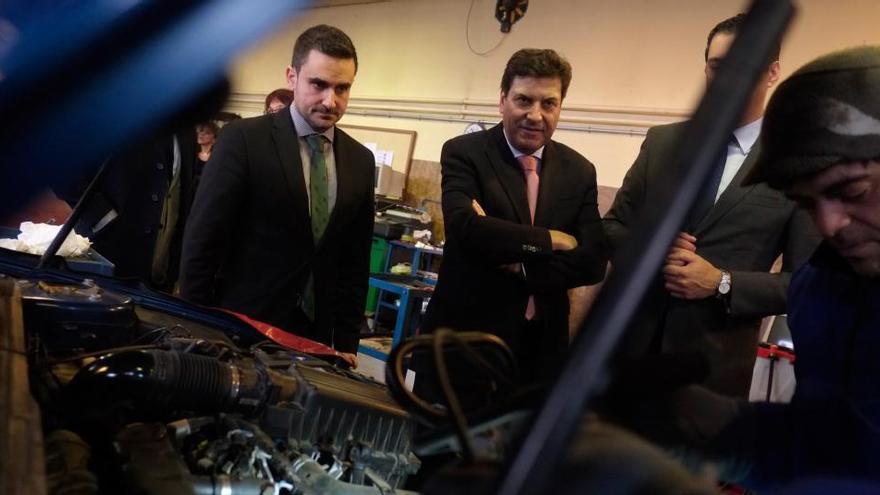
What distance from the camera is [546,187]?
208 centimetres

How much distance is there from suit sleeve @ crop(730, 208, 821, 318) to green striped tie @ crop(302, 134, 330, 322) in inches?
50.6

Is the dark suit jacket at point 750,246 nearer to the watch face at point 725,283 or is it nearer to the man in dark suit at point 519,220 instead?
the watch face at point 725,283

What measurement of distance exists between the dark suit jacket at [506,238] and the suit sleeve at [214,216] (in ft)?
2.29

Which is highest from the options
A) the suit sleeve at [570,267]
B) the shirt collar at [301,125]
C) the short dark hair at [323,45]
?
the short dark hair at [323,45]

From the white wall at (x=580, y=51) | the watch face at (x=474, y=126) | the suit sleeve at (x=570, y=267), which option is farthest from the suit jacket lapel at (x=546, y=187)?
the watch face at (x=474, y=126)

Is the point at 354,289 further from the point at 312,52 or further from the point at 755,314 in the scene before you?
the point at 755,314

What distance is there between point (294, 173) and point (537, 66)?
88 cm

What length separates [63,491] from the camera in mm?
707

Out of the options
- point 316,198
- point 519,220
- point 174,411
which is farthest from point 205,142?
point 174,411

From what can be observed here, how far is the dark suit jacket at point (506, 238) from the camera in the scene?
191 cm

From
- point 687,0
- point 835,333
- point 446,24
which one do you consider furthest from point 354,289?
point 446,24

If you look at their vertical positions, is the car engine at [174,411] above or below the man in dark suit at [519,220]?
below

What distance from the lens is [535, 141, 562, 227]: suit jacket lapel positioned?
6.76 feet

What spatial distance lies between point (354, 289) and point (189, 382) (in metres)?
1.24
